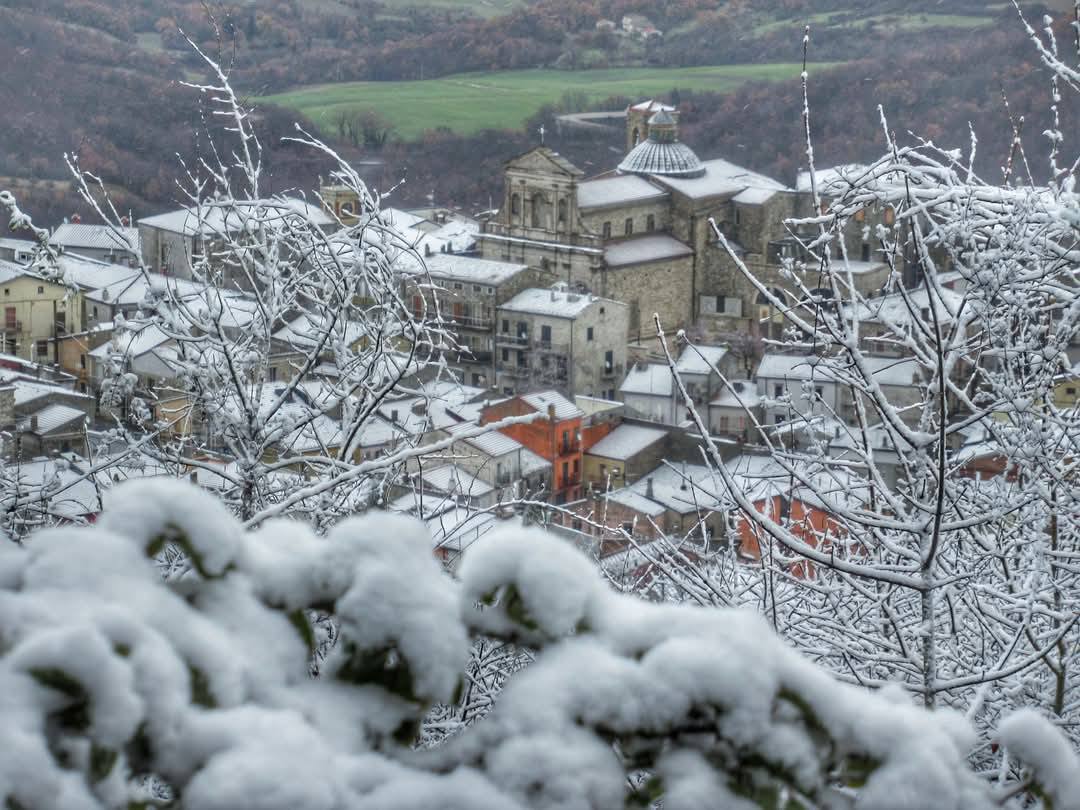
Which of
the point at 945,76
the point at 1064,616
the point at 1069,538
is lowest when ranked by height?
the point at 945,76

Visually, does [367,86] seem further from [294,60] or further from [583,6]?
[583,6]

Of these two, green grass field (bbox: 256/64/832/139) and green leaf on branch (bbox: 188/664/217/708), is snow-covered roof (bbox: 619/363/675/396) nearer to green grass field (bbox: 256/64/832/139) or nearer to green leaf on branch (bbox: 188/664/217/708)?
green grass field (bbox: 256/64/832/139)

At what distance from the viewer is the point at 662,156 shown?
120 feet

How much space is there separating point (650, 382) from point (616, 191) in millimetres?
8973

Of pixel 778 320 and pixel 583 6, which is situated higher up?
pixel 583 6

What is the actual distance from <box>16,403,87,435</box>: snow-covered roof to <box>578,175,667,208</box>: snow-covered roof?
1673 cm

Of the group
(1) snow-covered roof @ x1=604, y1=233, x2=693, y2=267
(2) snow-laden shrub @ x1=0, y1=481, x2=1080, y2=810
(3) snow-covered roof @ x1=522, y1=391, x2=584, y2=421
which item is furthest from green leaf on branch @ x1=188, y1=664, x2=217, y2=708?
(1) snow-covered roof @ x1=604, y1=233, x2=693, y2=267

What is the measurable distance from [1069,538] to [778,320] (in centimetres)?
2880

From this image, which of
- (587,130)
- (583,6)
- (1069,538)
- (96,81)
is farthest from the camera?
(583,6)

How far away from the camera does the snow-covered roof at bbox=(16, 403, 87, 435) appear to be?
17.8 meters

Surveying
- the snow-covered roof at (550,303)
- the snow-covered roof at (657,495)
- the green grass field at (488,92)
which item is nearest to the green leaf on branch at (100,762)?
the snow-covered roof at (657,495)

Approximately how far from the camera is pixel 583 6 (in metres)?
51.5

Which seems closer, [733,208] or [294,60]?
[733,208]

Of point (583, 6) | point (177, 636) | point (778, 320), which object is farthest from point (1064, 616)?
point (583, 6)
